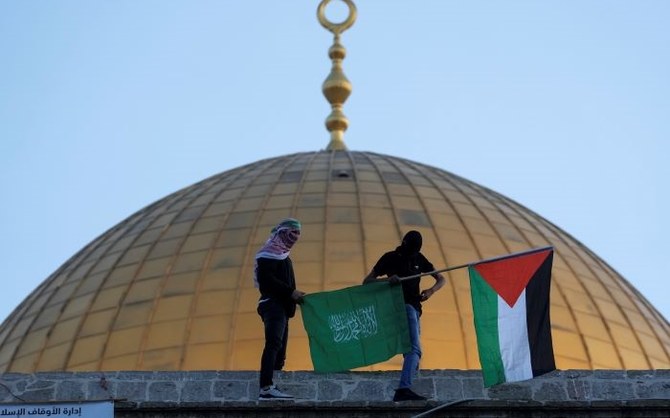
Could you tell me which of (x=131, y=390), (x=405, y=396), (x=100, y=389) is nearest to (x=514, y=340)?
(x=405, y=396)

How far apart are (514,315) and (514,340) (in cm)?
24

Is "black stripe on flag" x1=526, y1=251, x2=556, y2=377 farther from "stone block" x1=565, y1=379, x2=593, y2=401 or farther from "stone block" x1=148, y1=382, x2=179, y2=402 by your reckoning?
"stone block" x1=148, y1=382, x2=179, y2=402

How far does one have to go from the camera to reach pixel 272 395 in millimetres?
12477

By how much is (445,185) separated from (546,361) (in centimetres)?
1056

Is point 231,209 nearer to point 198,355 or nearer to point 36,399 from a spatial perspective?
→ point 198,355

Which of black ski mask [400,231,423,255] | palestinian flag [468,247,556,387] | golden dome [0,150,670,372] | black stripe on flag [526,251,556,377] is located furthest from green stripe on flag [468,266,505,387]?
golden dome [0,150,670,372]

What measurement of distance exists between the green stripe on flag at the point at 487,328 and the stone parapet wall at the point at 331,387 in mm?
104

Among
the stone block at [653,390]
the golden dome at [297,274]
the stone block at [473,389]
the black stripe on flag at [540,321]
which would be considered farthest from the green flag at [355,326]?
the golden dome at [297,274]

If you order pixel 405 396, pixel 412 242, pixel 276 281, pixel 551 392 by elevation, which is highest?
pixel 412 242

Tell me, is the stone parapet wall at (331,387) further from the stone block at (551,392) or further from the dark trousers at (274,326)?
the dark trousers at (274,326)

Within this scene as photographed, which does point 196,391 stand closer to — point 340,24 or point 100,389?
point 100,389

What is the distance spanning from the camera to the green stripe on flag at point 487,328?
1268 centimetres

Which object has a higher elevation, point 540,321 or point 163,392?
point 540,321

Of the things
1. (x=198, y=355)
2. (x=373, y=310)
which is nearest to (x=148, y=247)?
(x=198, y=355)
